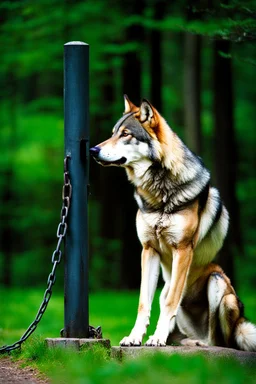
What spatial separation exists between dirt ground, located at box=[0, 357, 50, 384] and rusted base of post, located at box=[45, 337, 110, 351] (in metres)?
0.33

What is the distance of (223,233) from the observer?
7.41 m

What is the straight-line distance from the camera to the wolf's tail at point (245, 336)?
695cm

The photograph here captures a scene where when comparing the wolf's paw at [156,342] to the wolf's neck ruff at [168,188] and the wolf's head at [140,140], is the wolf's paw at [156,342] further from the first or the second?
the wolf's head at [140,140]

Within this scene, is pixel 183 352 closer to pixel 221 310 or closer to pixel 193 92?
pixel 221 310

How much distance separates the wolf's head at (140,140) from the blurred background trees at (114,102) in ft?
5.63

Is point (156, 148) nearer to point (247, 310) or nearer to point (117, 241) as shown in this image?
point (247, 310)

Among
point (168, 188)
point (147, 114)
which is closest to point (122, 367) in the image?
point (168, 188)

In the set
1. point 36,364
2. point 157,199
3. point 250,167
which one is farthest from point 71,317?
point 250,167

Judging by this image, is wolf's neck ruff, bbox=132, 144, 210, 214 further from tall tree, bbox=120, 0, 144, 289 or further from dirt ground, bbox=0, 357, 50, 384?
tall tree, bbox=120, 0, 144, 289

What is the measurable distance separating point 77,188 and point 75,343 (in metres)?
1.25

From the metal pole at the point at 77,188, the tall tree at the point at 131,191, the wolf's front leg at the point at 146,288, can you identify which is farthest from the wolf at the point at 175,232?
the tall tree at the point at 131,191

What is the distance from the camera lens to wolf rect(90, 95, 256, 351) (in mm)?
6805

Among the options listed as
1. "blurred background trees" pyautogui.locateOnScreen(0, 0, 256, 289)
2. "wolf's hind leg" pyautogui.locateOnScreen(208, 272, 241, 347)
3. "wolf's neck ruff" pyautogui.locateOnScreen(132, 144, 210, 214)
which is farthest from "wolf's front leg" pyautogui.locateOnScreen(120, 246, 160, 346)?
"blurred background trees" pyautogui.locateOnScreen(0, 0, 256, 289)

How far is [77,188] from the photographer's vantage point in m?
6.64
